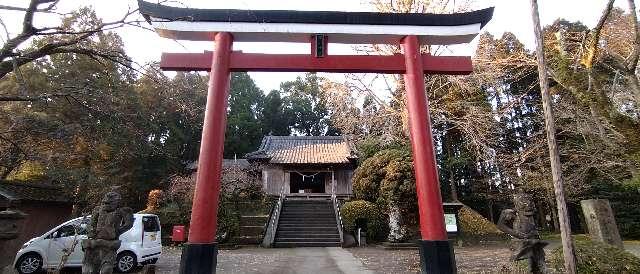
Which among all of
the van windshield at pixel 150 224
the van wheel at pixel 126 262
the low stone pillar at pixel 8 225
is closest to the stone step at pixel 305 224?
the van windshield at pixel 150 224

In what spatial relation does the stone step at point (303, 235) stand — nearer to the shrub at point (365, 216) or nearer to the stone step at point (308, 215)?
the shrub at point (365, 216)

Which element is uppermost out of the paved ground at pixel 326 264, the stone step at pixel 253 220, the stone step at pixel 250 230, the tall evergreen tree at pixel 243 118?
the tall evergreen tree at pixel 243 118

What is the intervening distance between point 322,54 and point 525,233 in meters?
4.91

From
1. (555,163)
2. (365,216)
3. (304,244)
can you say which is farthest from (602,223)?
(304,244)

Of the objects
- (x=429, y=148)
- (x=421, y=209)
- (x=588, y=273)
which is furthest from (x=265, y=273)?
(x=588, y=273)

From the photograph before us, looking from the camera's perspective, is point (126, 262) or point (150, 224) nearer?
point (126, 262)

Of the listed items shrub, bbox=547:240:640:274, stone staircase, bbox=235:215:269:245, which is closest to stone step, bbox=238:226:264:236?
stone staircase, bbox=235:215:269:245

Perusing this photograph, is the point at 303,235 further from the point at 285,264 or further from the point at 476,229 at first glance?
the point at 476,229

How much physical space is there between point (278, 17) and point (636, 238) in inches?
1069

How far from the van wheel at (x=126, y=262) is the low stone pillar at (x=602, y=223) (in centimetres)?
1101

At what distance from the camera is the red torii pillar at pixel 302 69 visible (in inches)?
261

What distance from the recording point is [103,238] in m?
6.52

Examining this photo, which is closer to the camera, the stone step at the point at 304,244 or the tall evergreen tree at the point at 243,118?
the stone step at the point at 304,244

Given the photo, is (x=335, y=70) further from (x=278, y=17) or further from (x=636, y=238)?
(x=636, y=238)
